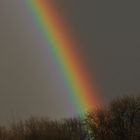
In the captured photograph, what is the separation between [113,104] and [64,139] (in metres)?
7.96

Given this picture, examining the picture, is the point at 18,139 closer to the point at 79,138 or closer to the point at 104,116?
the point at 79,138

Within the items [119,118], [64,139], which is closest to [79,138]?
[64,139]

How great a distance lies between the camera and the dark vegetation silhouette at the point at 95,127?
46250mm

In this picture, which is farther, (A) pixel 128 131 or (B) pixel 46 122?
(B) pixel 46 122

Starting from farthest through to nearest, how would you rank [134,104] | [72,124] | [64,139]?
[72,124]
[134,104]
[64,139]

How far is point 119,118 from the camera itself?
4703 centimetres

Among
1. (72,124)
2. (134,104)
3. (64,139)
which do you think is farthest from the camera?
(72,124)

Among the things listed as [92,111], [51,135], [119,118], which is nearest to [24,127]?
[51,135]

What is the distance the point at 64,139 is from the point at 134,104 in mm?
9624

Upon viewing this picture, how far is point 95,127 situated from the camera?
48469 mm

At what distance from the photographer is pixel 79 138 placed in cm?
4691

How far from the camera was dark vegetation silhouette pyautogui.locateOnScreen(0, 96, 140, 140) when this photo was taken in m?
46.2

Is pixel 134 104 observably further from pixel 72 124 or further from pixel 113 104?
pixel 72 124

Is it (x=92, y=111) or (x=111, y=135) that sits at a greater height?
(x=92, y=111)
